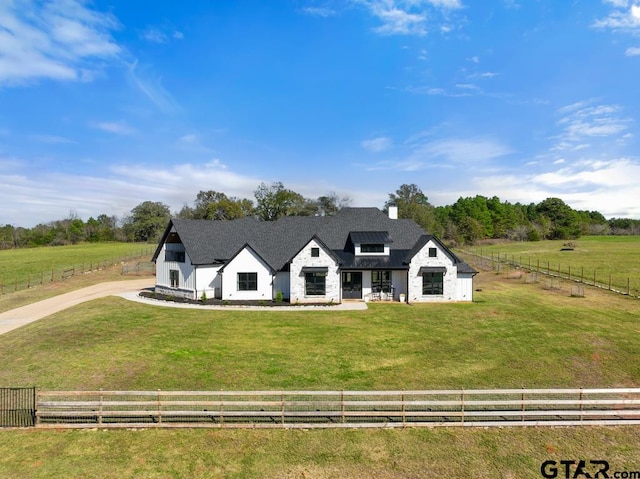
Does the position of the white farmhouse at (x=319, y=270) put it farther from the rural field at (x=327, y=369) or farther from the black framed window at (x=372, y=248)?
the rural field at (x=327, y=369)

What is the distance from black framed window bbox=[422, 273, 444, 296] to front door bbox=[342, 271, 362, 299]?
5.80 meters

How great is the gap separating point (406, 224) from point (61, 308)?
32.9 metres

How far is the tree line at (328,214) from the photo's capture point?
84875 millimetres

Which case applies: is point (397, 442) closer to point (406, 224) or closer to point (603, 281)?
point (406, 224)

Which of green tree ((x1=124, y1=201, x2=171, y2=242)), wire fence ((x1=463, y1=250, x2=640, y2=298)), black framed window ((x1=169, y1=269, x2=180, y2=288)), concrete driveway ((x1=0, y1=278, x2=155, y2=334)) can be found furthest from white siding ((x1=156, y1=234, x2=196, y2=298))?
green tree ((x1=124, y1=201, x2=171, y2=242))

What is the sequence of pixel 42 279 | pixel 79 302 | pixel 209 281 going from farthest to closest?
pixel 42 279
pixel 209 281
pixel 79 302

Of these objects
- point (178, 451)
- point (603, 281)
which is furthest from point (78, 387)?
point (603, 281)

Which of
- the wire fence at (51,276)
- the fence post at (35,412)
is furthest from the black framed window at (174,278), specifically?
the fence post at (35,412)

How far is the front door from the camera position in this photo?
3388cm

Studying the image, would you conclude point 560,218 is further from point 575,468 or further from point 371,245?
point 575,468

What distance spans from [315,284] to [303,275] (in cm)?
135

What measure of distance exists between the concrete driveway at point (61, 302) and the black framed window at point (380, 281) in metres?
24.9

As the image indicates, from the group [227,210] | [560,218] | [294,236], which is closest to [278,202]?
[227,210]

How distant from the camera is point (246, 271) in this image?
3334cm
